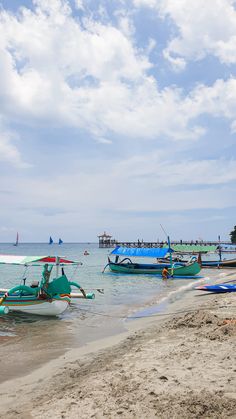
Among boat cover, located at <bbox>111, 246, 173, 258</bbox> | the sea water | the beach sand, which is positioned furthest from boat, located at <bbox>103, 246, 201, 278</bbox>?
the beach sand

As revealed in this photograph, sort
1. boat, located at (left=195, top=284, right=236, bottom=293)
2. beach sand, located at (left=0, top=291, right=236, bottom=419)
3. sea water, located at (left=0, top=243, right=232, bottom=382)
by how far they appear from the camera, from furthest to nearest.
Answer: boat, located at (left=195, top=284, right=236, bottom=293), sea water, located at (left=0, top=243, right=232, bottom=382), beach sand, located at (left=0, top=291, right=236, bottom=419)

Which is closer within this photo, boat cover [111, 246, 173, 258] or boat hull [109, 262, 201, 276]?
boat hull [109, 262, 201, 276]

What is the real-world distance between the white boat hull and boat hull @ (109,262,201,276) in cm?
1973

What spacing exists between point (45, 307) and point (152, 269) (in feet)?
74.3

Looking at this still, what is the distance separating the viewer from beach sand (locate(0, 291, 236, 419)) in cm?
496

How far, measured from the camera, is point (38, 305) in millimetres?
14719

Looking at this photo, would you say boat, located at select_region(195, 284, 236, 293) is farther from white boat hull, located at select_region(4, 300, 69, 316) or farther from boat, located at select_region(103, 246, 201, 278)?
boat, located at select_region(103, 246, 201, 278)

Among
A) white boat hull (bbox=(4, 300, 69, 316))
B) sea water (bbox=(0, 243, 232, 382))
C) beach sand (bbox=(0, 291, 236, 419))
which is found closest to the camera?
beach sand (bbox=(0, 291, 236, 419))

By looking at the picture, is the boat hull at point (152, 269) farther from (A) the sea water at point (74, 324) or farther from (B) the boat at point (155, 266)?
(A) the sea water at point (74, 324)

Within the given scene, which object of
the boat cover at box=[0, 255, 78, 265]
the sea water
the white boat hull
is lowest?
the sea water

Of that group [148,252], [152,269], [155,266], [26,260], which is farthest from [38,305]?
[152,269]

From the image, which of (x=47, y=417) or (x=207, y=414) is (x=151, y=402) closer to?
(x=207, y=414)

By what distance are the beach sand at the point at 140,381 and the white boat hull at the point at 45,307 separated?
4.94 meters

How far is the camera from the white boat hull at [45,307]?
14562 mm
